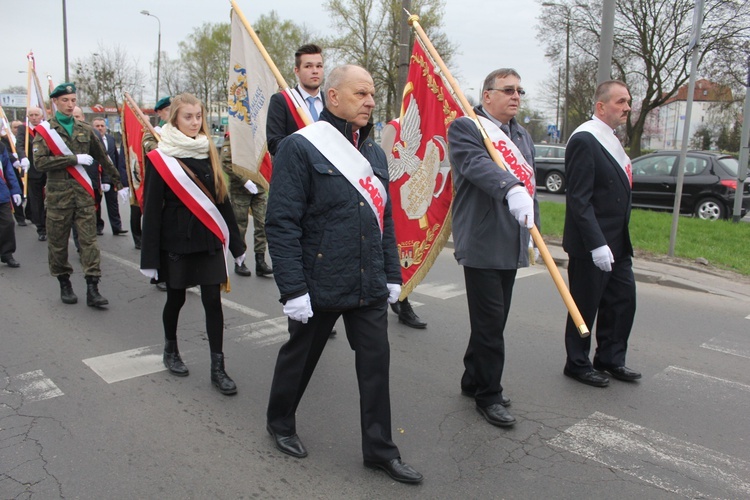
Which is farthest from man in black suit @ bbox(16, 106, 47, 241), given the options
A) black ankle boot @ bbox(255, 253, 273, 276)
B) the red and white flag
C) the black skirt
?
the black skirt

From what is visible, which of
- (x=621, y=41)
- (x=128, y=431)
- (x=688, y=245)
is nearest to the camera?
(x=128, y=431)

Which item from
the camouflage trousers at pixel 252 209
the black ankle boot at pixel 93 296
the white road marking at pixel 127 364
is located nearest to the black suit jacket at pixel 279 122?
the white road marking at pixel 127 364

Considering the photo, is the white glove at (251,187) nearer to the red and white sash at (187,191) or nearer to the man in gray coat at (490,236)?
the red and white sash at (187,191)

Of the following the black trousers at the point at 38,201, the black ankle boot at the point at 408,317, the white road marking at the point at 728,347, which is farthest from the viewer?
the black trousers at the point at 38,201

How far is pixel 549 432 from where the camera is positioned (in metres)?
3.54

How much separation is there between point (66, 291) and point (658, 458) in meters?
5.53

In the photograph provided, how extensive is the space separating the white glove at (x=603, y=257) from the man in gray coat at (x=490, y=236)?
1.73ft

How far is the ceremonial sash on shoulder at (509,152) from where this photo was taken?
3.69m

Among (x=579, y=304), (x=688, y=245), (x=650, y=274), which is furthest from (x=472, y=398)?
(x=688, y=245)

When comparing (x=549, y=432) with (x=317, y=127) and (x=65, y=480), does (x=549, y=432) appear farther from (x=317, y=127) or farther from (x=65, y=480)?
(x=65, y=480)

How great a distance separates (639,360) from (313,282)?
305cm

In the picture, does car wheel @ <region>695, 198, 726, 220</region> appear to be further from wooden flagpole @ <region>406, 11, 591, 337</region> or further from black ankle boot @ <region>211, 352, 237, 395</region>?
→ black ankle boot @ <region>211, 352, 237, 395</region>

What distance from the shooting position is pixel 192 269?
407 centimetres

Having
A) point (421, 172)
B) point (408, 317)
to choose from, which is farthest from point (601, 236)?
point (408, 317)
